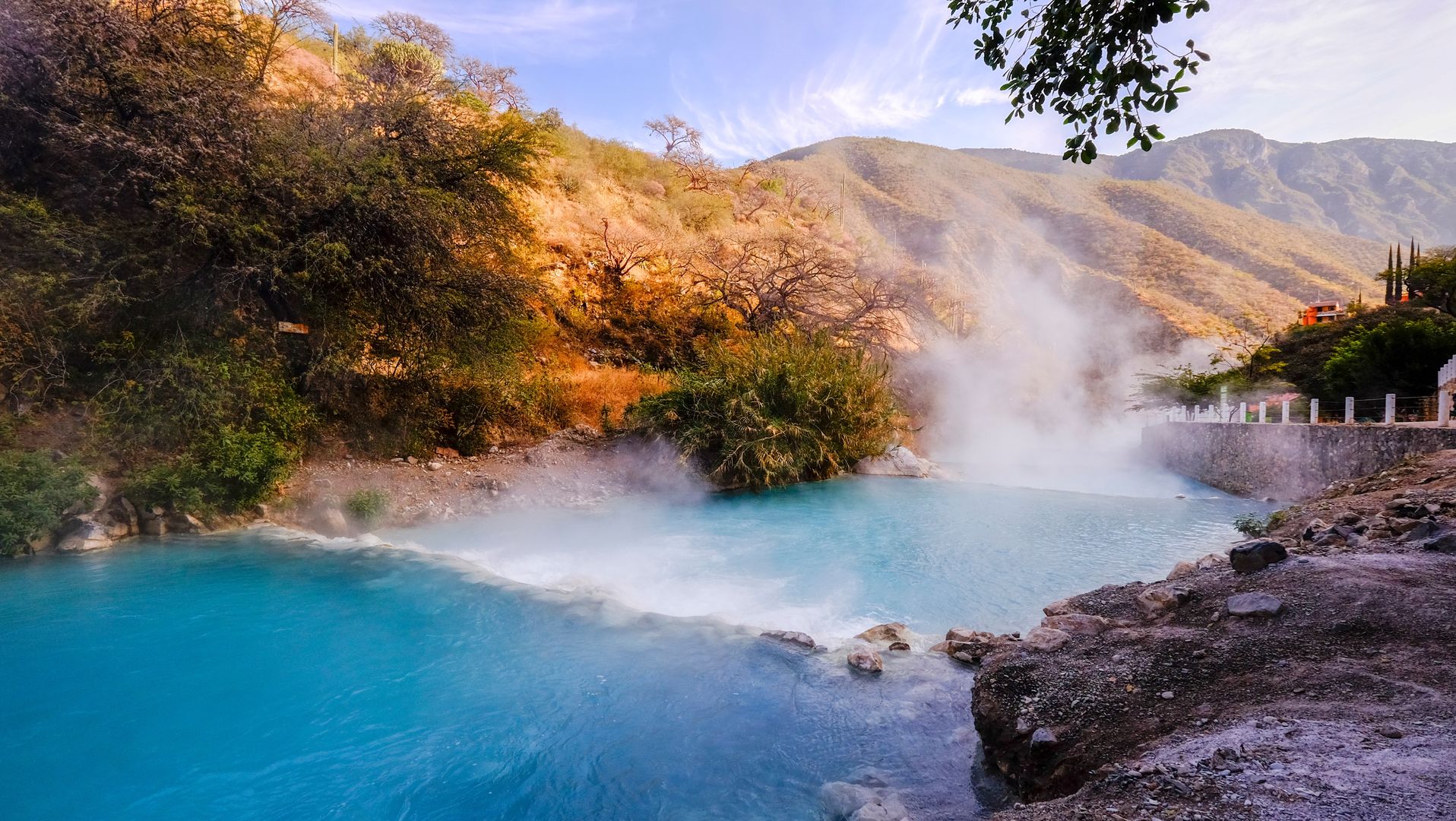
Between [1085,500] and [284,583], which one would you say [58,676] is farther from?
[1085,500]

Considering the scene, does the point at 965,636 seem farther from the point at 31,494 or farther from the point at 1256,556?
the point at 31,494

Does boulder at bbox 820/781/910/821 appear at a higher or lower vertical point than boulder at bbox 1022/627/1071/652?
lower

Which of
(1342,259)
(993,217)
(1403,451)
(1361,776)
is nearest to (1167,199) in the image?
(1342,259)

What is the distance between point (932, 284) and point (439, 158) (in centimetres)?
1972

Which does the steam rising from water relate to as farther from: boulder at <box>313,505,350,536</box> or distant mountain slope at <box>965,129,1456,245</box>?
distant mountain slope at <box>965,129,1456,245</box>

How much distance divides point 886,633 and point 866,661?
0.73 meters

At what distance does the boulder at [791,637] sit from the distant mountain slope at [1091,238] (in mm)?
31510

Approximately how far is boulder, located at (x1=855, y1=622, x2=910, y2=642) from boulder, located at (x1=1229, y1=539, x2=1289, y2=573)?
2.50 m

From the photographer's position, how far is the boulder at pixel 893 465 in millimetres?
16188

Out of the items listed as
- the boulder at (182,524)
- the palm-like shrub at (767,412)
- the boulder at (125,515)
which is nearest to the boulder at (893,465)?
the palm-like shrub at (767,412)

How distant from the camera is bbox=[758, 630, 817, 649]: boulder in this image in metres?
5.38

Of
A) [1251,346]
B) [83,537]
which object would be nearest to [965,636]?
[83,537]

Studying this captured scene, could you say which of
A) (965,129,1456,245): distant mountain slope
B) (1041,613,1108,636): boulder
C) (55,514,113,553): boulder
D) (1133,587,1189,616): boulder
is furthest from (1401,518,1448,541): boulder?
(965,129,1456,245): distant mountain slope

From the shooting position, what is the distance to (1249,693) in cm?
299
